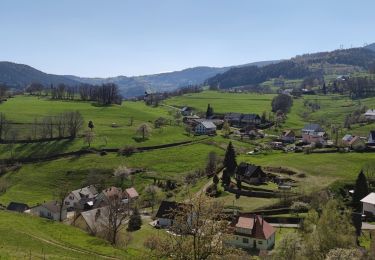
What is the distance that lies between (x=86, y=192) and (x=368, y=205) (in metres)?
57.9

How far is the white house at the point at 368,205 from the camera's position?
69.4 metres

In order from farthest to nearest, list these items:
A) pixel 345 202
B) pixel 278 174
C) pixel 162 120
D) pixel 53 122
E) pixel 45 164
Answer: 1. pixel 162 120
2. pixel 53 122
3. pixel 45 164
4. pixel 278 174
5. pixel 345 202

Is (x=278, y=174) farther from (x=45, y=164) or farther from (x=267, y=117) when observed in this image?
(x=267, y=117)

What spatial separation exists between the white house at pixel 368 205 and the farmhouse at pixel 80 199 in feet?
172

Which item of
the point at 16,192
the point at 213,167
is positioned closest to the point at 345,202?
the point at 213,167

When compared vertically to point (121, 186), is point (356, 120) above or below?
above

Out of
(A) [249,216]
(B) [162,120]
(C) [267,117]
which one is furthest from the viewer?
(C) [267,117]

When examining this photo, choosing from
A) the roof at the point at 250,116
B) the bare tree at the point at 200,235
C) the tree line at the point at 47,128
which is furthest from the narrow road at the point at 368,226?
the roof at the point at 250,116

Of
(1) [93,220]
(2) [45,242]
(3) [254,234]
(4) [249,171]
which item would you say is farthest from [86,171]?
(2) [45,242]

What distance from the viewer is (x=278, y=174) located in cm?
8750

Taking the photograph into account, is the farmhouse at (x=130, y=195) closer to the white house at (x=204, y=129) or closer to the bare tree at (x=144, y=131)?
the bare tree at (x=144, y=131)

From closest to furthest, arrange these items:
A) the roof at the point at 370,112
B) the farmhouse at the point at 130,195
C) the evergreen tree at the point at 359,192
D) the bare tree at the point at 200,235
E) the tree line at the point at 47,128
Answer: the bare tree at the point at 200,235 < the evergreen tree at the point at 359,192 < the farmhouse at the point at 130,195 < the tree line at the point at 47,128 < the roof at the point at 370,112

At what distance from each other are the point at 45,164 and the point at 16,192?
16382mm

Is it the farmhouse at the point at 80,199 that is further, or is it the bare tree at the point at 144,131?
the bare tree at the point at 144,131
